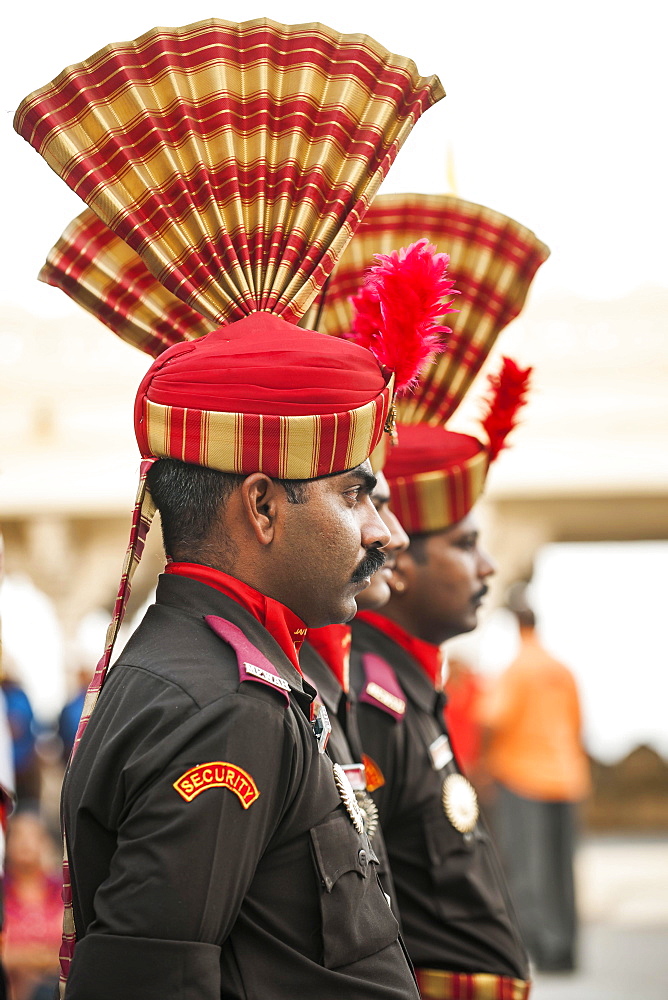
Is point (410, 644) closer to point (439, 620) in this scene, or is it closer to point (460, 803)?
point (439, 620)

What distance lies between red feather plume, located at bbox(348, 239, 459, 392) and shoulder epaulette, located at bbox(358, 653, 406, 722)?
0.94 meters

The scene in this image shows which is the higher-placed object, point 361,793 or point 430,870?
point 361,793

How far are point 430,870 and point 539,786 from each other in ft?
14.6

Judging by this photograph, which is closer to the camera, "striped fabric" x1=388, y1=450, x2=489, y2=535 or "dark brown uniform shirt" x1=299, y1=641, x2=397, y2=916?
"dark brown uniform shirt" x1=299, y1=641, x2=397, y2=916

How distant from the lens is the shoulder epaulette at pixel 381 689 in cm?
279

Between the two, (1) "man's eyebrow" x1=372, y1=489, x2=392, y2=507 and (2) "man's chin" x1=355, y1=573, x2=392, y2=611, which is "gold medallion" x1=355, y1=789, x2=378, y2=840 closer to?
(2) "man's chin" x1=355, y1=573, x2=392, y2=611

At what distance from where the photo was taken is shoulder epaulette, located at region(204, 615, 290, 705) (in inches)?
65.1

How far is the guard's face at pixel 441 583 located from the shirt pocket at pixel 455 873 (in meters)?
0.55

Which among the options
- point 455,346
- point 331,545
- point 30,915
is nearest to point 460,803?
point 455,346

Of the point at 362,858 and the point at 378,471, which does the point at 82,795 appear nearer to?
the point at 362,858

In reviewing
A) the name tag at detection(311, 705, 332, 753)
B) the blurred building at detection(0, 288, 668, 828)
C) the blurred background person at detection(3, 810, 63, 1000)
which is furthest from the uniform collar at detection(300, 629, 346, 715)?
the blurred building at detection(0, 288, 668, 828)

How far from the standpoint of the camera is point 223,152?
204 cm

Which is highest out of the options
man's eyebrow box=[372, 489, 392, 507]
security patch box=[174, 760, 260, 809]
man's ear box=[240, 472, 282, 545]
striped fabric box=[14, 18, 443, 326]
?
striped fabric box=[14, 18, 443, 326]

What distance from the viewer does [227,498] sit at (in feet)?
5.96
